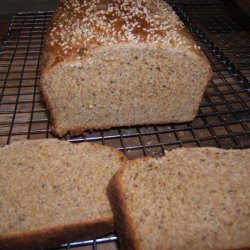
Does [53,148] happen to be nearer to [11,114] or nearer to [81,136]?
[81,136]

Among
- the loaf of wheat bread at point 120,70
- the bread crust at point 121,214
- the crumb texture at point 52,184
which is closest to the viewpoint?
the bread crust at point 121,214

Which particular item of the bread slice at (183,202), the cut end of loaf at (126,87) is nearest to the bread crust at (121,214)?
the bread slice at (183,202)

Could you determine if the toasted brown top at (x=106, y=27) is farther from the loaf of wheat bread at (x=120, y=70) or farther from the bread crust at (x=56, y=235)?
the bread crust at (x=56, y=235)

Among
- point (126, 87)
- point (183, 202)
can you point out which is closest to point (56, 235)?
point (183, 202)

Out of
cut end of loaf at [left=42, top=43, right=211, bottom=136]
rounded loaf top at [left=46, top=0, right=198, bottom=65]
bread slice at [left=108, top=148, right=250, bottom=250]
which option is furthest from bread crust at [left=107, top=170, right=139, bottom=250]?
rounded loaf top at [left=46, top=0, right=198, bottom=65]

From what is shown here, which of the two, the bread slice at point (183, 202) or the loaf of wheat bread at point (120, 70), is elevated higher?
the loaf of wheat bread at point (120, 70)

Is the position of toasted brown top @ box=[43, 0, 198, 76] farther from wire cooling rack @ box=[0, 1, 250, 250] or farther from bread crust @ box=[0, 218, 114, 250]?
bread crust @ box=[0, 218, 114, 250]

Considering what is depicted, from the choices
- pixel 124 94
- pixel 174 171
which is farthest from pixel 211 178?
pixel 124 94
